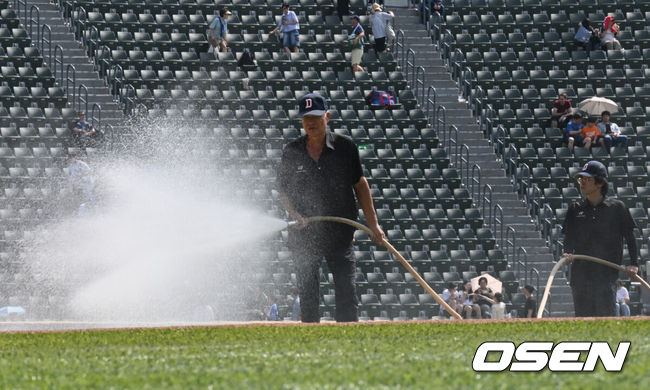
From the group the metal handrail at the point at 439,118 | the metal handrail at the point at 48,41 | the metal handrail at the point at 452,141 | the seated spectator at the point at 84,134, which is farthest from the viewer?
the metal handrail at the point at 439,118

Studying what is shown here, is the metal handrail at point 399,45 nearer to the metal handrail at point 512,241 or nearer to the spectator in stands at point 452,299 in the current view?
the metal handrail at point 512,241

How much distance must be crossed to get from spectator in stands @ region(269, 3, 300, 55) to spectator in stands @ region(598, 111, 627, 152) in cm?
631

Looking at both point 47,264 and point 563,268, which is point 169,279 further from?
point 563,268

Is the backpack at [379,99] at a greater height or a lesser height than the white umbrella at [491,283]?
greater

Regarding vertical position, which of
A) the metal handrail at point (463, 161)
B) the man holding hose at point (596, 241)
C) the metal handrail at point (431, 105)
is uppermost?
the man holding hose at point (596, 241)

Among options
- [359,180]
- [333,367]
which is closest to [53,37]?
[359,180]

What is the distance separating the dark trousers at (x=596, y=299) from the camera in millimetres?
11930

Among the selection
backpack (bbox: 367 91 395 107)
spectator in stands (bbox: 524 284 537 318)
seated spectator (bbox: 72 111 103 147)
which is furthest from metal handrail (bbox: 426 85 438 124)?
seated spectator (bbox: 72 111 103 147)

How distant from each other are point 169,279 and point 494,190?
7263mm

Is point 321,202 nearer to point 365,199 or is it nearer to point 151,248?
point 365,199

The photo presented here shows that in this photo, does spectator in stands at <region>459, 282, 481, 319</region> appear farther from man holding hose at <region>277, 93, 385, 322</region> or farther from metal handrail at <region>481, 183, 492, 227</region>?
man holding hose at <region>277, 93, 385, 322</region>

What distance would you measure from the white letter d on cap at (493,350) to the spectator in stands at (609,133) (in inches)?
734

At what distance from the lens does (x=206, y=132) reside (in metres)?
24.7

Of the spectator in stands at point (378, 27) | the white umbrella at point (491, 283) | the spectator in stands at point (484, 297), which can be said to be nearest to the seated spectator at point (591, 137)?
the spectator in stands at point (378, 27)
